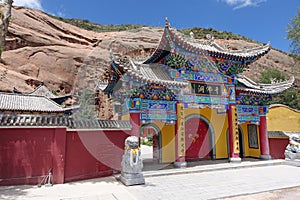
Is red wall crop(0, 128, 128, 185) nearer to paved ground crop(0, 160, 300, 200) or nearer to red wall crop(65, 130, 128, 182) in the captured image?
red wall crop(65, 130, 128, 182)

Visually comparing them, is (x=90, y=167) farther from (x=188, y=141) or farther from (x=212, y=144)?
(x=212, y=144)

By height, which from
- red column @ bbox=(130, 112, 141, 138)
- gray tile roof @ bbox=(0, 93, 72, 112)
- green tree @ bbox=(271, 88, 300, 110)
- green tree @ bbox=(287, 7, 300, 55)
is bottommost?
red column @ bbox=(130, 112, 141, 138)

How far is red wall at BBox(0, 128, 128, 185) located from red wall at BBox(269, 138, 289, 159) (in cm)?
919

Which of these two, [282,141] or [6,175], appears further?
[282,141]

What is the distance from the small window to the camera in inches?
462

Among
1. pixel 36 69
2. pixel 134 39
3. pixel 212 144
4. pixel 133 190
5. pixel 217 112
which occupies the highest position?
pixel 134 39

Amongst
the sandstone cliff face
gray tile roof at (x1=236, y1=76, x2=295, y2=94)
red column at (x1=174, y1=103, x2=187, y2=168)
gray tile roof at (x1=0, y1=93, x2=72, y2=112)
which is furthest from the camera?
the sandstone cliff face

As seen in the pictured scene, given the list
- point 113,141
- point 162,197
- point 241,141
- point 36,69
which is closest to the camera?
point 162,197

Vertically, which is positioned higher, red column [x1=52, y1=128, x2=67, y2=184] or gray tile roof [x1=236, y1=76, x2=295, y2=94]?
gray tile roof [x1=236, y1=76, x2=295, y2=94]

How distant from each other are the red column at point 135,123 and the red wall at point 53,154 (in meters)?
1.03

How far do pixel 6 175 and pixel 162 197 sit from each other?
486cm

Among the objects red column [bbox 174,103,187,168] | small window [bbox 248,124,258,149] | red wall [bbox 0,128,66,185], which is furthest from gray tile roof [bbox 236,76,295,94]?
red wall [bbox 0,128,66,185]

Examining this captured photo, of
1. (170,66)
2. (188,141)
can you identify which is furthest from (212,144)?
(170,66)

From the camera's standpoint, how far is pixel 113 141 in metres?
8.16
